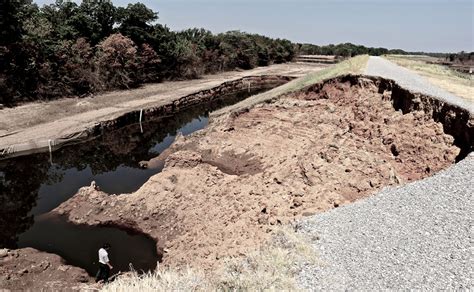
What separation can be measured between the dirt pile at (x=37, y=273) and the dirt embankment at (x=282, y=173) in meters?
2.68

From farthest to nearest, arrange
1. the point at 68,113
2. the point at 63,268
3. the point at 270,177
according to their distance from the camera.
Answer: the point at 68,113 < the point at 270,177 < the point at 63,268

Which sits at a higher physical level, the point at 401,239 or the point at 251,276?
the point at 401,239

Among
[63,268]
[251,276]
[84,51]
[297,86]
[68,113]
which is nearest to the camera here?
[251,276]

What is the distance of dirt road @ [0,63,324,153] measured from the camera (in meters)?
25.2

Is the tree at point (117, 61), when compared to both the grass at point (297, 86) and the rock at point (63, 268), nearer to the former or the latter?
the grass at point (297, 86)

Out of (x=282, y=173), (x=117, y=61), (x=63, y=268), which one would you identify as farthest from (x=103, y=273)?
(x=117, y=61)

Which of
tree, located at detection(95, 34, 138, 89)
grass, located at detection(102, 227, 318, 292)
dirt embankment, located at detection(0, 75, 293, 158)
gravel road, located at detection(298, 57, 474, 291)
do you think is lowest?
dirt embankment, located at detection(0, 75, 293, 158)

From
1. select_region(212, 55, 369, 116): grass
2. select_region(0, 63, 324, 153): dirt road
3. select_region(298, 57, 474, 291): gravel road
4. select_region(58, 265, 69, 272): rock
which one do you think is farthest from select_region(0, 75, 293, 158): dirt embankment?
select_region(298, 57, 474, 291): gravel road

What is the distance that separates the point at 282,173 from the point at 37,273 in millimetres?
9451

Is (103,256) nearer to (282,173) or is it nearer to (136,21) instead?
(282,173)

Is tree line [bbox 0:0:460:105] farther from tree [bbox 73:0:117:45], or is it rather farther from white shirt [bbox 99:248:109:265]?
white shirt [bbox 99:248:109:265]

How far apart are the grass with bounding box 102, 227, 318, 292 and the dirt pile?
4523 millimetres

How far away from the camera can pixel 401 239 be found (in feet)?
25.8

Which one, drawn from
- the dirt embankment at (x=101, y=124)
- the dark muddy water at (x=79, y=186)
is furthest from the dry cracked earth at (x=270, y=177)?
the dirt embankment at (x=101, y=124)
